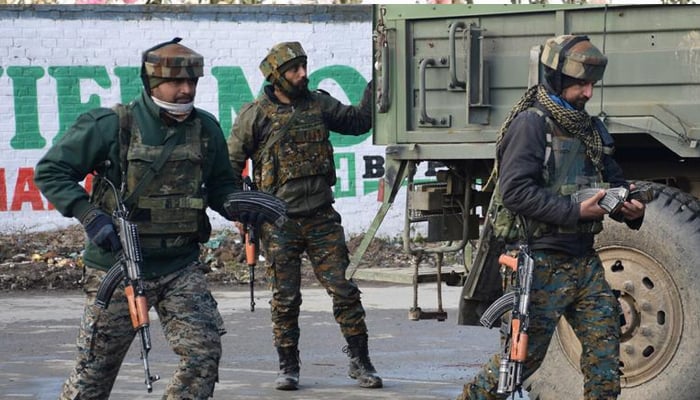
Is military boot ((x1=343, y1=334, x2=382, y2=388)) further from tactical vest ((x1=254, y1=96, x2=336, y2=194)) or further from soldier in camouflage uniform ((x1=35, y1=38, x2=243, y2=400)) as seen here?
soldier in camouflage uniform ((x1=35, y1=38, x2=243, y2=400))

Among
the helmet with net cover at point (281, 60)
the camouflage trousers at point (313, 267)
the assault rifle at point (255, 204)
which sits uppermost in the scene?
the helmet with net cover at point (281, 60)

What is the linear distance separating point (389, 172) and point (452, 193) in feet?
1.75

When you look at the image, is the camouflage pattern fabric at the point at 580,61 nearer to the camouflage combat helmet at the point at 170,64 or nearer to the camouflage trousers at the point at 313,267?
the camouflage combat helmet at the point at 170,64

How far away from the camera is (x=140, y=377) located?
325 inches

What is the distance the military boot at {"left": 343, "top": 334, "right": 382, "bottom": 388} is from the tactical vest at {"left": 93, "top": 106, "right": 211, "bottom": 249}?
8.19ft

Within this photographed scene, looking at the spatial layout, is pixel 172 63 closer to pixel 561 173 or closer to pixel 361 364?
pixel 561 173

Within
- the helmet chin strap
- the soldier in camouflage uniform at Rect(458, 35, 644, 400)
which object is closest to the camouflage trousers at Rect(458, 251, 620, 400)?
the soldier in camouflage uniform at Rect(458, 35, 644, 400)

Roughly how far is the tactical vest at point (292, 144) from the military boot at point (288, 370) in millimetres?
921

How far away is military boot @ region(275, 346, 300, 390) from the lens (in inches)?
313

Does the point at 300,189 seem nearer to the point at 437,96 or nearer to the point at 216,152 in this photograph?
the point at 437,96

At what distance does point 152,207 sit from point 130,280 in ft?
1.16

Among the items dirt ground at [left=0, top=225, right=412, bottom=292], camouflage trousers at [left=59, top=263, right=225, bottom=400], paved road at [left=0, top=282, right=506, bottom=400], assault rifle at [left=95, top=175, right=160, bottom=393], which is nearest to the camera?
assault rifle at [left=95, top=175, right=160, bottom=393]

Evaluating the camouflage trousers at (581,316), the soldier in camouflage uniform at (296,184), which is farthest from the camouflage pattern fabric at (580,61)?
the soldier in camouflage uniform at (296,184)

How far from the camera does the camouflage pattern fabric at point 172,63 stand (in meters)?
5.63
